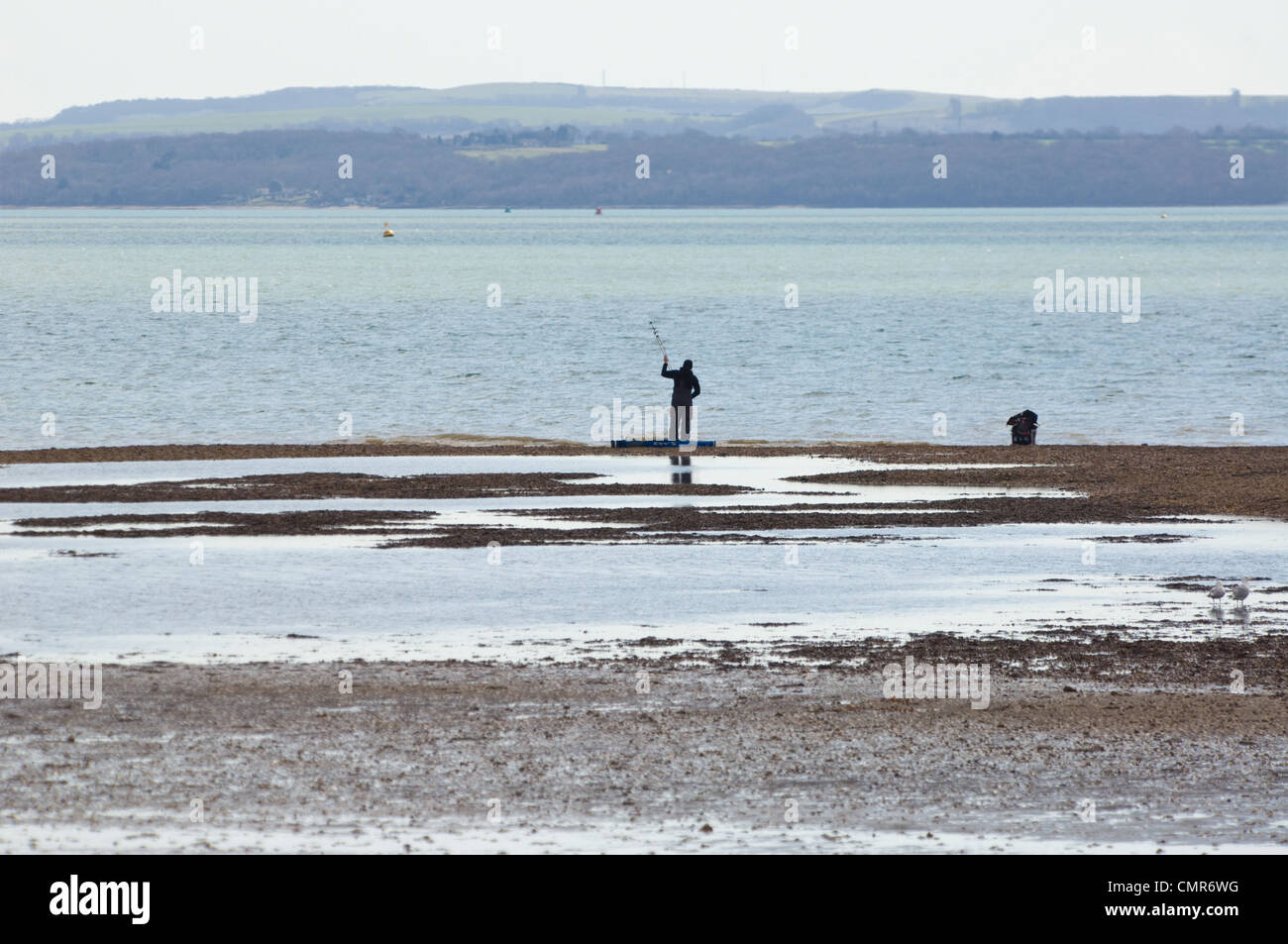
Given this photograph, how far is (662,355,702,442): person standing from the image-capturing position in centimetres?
3572

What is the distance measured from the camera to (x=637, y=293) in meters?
124

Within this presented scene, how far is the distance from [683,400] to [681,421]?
46 cm

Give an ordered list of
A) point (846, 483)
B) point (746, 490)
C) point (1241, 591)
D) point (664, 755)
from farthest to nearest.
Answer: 1. point (846, 483)
2. point (746, 490)
3. point (1241, 591)
4. point (664, 755)

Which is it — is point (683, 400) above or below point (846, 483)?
above

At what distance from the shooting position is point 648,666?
1590 centimetres

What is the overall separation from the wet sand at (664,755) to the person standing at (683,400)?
19.3m

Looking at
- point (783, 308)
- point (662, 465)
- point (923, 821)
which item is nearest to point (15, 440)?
point (662, 465)

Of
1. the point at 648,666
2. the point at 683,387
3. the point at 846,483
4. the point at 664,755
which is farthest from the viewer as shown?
the point at 683,387

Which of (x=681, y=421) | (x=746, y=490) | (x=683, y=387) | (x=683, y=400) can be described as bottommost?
(x=746, y=490)

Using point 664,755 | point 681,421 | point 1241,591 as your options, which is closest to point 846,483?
point 681,421

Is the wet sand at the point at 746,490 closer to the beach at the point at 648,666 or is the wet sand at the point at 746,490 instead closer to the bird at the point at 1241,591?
the beach at the point at 648,666

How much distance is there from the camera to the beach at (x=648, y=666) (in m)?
11.4

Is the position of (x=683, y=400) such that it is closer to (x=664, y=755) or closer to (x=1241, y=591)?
(x=1241, y=591)

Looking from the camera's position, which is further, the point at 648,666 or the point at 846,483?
the point at 846,483
